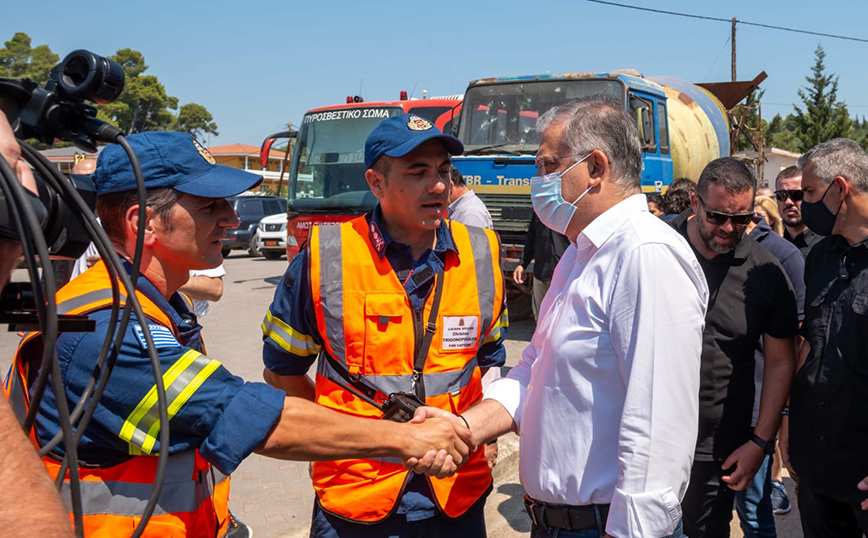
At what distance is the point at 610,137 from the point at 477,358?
105cm

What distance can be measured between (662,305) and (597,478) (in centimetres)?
55

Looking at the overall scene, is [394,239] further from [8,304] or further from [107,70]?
[8,304]

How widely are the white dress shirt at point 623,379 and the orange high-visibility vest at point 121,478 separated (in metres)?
1.01

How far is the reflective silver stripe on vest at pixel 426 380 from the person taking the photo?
243 centimetres

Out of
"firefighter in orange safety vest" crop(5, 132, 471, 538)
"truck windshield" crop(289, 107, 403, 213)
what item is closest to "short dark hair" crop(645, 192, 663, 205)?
"truck windshield" crop(289, 107, 403, 213)

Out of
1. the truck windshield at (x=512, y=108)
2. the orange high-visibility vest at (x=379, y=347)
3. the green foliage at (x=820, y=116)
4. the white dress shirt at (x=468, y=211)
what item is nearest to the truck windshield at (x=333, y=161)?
the truck windshield at (x=512, y=108)

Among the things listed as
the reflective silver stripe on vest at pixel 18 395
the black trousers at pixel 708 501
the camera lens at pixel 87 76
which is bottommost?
the black trousers at pixel 708 501

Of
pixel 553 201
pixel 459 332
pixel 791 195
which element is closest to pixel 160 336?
pixel 459 332

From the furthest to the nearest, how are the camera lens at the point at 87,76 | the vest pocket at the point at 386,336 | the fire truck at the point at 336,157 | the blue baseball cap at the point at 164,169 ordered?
the fire truck at the point at 336,157
the vest pocket at the point at 386,336
the blue baseball cap at the point at 164,169
the camera lens at the point at 87,76

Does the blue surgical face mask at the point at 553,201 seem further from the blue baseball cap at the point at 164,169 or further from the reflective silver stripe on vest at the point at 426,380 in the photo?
the blue baseball cap at the point at 164,169

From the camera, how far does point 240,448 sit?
1760 millimetres

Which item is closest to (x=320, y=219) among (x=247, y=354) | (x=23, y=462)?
(x=247, y=354)

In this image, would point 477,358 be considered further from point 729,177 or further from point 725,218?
point 729,177

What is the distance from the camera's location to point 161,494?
1.83 metres
